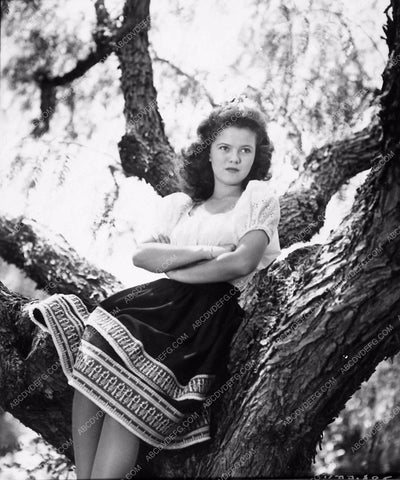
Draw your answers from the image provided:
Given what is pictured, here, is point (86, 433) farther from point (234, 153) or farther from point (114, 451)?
point (234, 153)

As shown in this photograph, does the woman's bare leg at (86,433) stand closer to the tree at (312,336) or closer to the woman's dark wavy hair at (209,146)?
the tree at (312,336)

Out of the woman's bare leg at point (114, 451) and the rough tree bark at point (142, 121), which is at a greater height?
→ the rough tree bark at point (142, 121)

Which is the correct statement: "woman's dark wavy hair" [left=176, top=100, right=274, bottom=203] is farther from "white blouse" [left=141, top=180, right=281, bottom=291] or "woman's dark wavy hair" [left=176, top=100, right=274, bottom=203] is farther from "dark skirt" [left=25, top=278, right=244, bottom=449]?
"dark skirt" [left=25, top=278, right=244, bottom=449]

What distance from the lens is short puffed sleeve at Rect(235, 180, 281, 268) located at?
61.9 inches

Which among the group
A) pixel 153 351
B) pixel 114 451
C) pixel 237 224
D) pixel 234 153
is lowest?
pixel 114 451

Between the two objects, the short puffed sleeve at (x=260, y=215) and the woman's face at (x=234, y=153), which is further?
the woman's face at (x=234, y=153)

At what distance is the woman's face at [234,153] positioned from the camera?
173 centimetres

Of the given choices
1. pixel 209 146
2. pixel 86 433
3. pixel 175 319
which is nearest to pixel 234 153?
pixel 209 146

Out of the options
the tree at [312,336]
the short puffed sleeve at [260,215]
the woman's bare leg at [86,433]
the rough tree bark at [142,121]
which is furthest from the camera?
the rough tree bark at [142,121]

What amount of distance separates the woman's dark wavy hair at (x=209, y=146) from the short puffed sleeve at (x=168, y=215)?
44mm

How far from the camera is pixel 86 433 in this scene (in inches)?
56.9

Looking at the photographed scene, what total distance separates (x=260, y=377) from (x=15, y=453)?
5.68ft

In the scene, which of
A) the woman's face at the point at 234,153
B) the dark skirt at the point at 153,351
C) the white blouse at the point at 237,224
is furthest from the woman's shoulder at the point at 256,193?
the dark skirt at the point at 153,351

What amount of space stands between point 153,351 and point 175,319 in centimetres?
10
